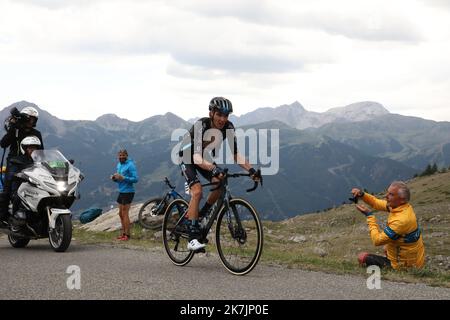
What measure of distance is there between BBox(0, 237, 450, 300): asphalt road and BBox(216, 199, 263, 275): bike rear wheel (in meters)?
0.20

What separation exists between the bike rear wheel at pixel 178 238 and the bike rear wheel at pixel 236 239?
89cm

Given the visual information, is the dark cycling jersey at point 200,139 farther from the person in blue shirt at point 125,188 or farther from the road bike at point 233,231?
the person in blue shirt at point 125,188

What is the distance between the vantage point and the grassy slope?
30.3ft

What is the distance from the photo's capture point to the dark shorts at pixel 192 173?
9125 millimetres

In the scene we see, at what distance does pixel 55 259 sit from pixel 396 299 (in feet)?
21.5

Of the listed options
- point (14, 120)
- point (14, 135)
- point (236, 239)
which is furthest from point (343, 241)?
point (236, 239)

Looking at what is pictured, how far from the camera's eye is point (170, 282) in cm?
789

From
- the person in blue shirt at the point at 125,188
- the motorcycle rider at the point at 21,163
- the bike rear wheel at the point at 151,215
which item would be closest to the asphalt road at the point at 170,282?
the motorcycle rider at the point at 21,163

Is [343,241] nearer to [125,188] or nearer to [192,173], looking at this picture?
[125,188]

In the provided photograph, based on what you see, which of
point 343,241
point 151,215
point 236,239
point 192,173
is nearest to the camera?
point 236,239

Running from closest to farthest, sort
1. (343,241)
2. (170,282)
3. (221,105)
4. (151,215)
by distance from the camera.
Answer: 1. (170,282)
2. (221,105)
3. (151,215)
4. (343,241)

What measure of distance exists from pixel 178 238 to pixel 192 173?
1.43m

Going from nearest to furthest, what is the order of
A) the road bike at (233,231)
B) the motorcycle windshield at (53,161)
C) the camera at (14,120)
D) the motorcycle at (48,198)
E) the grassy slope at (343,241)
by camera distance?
the road bike at (233,231), the grassy slope at (343,241), the motorcycle at (48,198), the motorcycle windshield at (53,161), the camera at (14,120)
